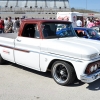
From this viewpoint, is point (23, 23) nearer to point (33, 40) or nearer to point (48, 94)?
point (33, 40)

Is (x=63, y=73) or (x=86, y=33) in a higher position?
(x=86, y=33)

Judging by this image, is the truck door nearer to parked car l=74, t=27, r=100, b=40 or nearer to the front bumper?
the front bumper

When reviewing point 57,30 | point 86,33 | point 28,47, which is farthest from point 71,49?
point 86,33

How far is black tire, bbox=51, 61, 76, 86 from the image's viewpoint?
190 inches

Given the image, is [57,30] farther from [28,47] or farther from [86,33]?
[86,33]

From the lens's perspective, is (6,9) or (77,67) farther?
(6,9)

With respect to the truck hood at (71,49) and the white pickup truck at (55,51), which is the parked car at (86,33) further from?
the truck hood at (71,49)

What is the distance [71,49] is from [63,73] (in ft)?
2.46

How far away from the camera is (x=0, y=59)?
7.01 meters

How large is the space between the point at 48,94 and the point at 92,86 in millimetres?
1255

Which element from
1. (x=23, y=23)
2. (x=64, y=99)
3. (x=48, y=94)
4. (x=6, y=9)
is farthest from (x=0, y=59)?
(x=6, y=9)

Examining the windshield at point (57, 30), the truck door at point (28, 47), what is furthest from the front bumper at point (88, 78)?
the windshield at point (57, 30)

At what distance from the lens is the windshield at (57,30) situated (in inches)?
→ 217

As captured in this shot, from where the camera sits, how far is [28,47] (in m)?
5.61
